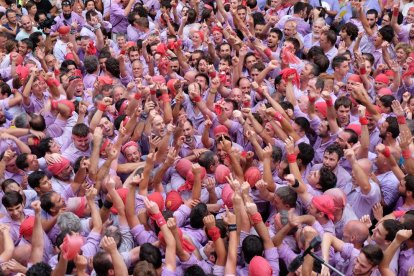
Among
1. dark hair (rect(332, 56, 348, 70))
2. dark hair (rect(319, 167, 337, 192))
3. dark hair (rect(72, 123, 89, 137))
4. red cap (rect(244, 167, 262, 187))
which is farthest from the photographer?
dark hair (rect(332, 56, 348, 70))

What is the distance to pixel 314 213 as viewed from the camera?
15.9 ft

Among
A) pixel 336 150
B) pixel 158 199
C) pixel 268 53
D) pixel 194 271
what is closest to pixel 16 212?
pixel 158 199

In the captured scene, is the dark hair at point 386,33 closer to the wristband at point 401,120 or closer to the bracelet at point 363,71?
the bracelet at point 363,71

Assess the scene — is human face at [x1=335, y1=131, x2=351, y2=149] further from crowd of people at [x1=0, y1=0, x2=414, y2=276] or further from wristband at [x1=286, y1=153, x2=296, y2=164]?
wristband at [x1=286, y1=153, x2=296, y2=164]

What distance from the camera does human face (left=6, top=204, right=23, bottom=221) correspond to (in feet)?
16.1

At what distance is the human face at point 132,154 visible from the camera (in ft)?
19.6

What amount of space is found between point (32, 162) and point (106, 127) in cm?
91

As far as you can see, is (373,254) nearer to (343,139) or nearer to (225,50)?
(343,139)

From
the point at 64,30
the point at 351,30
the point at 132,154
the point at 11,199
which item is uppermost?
the point at 351,30

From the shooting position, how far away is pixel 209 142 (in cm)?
630

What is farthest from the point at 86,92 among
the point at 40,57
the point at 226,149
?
the point at 226,149

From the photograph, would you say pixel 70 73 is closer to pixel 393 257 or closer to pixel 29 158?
pixel 29 158

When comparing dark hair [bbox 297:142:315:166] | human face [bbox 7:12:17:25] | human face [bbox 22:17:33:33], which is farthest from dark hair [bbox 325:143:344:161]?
human face [bbox 7:12:17:25]

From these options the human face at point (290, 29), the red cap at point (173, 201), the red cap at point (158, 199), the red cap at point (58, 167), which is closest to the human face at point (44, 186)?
the red cap at point (58, 167)
